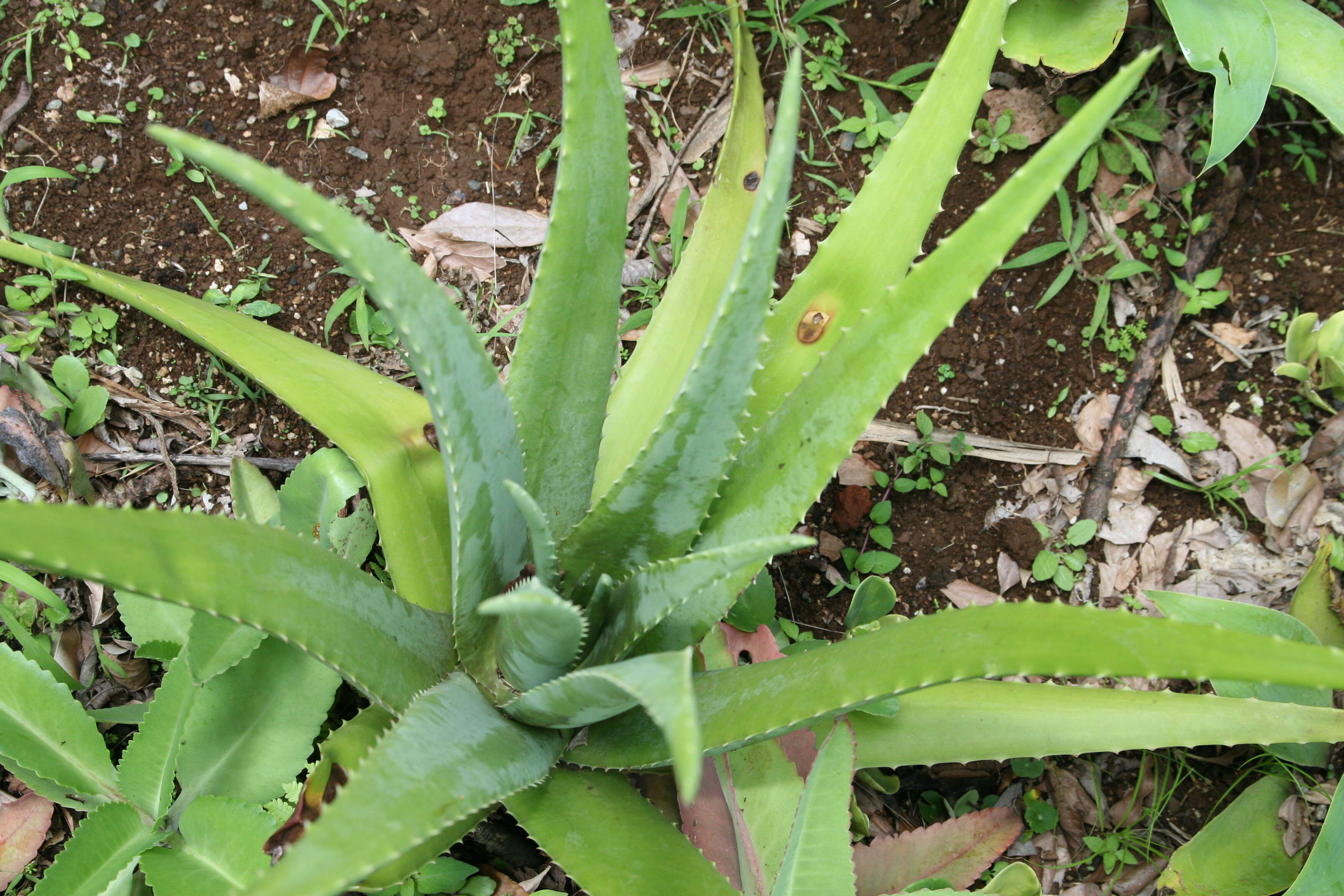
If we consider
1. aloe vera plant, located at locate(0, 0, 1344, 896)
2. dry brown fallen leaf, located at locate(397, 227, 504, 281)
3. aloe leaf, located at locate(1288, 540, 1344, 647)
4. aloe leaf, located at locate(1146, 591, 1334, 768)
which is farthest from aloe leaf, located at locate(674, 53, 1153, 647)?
aloe leaf, located at locate(1288, 540, 1344, 647)

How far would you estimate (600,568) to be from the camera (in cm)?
112

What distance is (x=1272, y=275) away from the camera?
6.15 ft

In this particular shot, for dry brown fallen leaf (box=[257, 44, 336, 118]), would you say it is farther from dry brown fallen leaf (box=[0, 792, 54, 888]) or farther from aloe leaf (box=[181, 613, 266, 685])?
dry brown fallen leaf (box=[0, 792, 54, 888])

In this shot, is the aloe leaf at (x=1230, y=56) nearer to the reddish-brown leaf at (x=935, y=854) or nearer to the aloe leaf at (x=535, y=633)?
the reddish-brown leaf at (x=935, y=854)

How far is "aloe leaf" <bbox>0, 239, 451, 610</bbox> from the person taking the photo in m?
1.26

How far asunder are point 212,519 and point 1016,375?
63.1 inches

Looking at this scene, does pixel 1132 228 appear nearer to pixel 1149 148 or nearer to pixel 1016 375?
pixel 1149 148

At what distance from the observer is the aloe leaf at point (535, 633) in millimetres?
729

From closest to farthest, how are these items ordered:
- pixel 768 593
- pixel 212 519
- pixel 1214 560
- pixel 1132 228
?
pixel 212 519 < pixel 768 593 < pixel 1214 560 < pixel 1132 228

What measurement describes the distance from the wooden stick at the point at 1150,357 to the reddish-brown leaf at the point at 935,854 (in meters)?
0.72

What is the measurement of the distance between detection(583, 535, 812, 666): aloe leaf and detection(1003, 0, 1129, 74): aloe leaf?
50.6 inches

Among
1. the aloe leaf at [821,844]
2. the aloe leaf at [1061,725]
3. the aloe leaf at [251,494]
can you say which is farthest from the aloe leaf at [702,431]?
the aloe leaf at [251,494]

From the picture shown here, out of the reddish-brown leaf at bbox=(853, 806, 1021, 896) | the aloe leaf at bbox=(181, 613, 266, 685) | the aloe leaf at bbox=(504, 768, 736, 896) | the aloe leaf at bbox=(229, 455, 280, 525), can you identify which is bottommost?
the reddish-brown leaf at bbox=(853, 806, 1021, 896)

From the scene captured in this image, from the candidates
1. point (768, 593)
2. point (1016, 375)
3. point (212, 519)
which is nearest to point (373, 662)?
point (212, 519)
